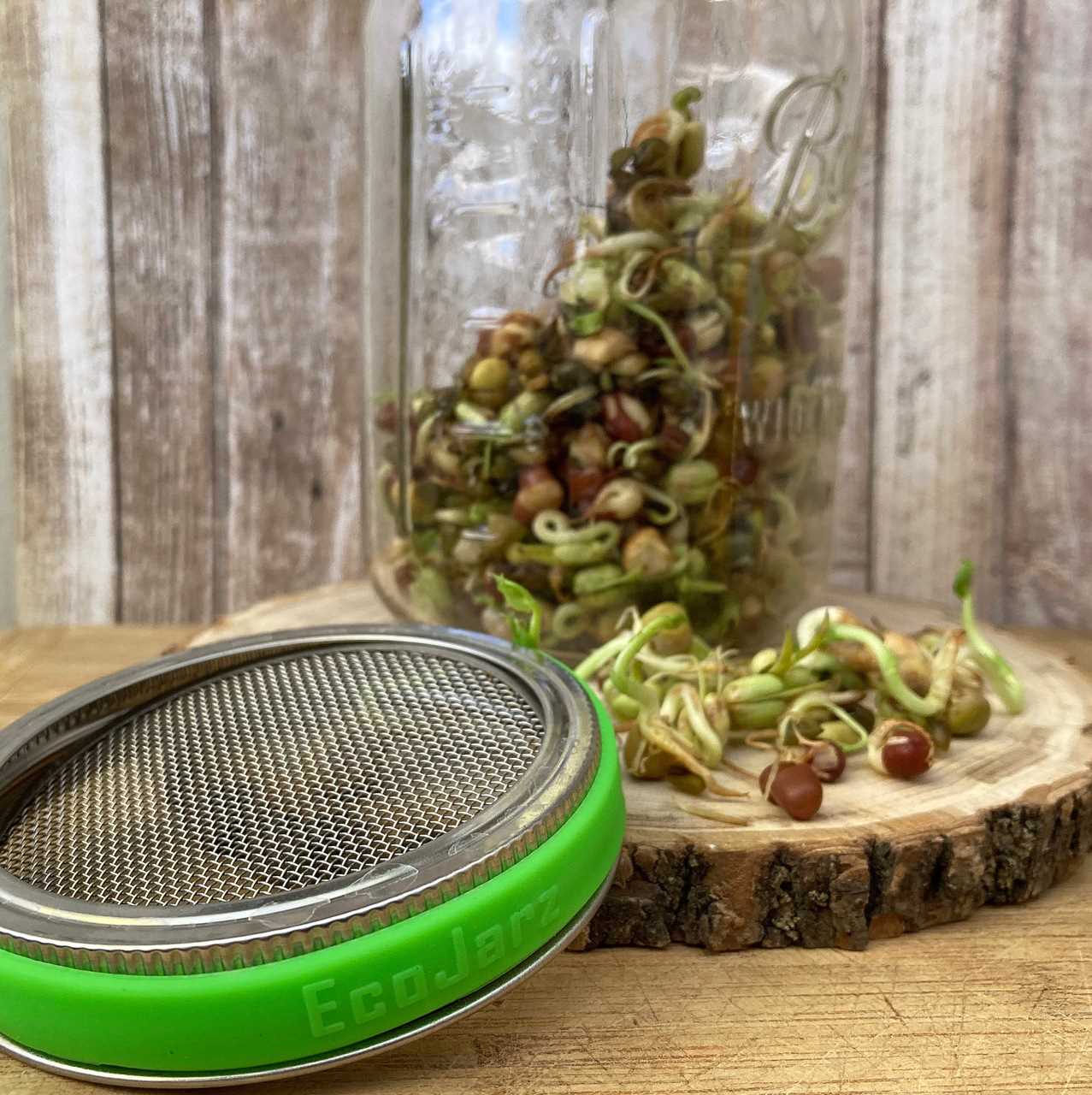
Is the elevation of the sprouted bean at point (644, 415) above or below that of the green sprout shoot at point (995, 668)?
above

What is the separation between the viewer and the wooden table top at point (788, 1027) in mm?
390

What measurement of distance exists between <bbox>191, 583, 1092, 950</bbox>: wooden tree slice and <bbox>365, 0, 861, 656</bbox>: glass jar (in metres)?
0.20

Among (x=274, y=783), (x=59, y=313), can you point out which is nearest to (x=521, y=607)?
(x=274, y=783)

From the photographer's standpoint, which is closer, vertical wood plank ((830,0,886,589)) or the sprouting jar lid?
the sprouting jar lid

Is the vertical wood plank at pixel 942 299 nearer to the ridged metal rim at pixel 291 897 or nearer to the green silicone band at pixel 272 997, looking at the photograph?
the ridged metal rim at pixel 291 897

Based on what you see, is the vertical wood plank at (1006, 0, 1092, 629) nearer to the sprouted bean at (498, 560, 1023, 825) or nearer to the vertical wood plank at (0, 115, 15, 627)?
the sprouted bean at (498, 560, 1023, 825)

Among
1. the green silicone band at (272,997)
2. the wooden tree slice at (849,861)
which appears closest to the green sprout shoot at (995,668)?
the wooden tree slice at (849,861)

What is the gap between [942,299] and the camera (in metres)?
1.00

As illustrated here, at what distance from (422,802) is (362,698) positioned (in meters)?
0.10

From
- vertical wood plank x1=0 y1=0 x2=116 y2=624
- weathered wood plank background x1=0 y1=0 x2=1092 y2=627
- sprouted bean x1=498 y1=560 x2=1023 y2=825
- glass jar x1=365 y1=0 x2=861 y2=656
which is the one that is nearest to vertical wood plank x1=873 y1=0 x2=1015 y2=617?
weathered wood plank background x1=0 y1=0 x2=1092 y2=627

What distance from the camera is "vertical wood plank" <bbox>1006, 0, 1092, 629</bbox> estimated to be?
950mm

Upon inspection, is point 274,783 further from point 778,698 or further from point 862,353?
point 862,353

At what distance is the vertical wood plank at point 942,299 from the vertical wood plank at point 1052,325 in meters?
0.02

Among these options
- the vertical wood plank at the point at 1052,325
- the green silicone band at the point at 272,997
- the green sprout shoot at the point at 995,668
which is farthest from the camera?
the vertical wood plank at the point at 1052,325
